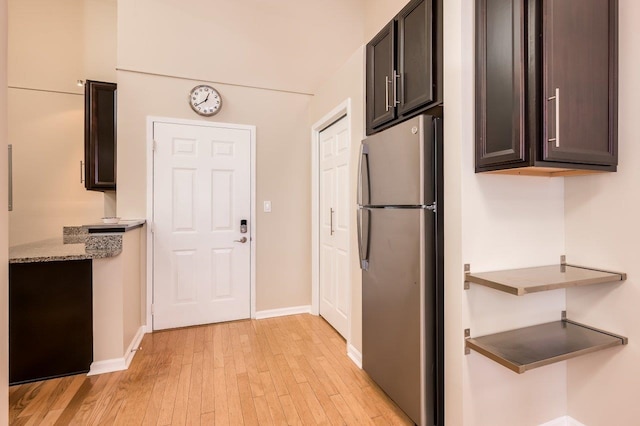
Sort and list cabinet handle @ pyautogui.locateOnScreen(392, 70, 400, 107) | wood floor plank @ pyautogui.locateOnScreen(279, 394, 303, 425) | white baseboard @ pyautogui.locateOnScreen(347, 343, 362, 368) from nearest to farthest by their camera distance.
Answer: wood floor plank @ pyautogui.locateOnScreen(279, 394, 303, 425)
cabinet handle @ pyautogui.locateOnScreen(392, 70, 400, 107)
white baseboard @ pyautogui.locateOnScreen(347, 343, 362, 368)

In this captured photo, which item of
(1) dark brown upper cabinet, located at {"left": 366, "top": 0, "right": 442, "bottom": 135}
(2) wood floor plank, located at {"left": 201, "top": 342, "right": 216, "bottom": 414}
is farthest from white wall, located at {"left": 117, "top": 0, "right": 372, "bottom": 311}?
(1) dark brown upper cabinet, located at {"left": 366, "top": 0, "right": 442, "bottom": 135}

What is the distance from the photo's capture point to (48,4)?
3.51 meters

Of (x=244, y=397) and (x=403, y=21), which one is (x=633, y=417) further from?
(x=403, y=21)

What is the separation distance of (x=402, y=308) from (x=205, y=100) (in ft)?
9.14

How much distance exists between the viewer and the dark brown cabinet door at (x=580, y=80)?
4.22 ft

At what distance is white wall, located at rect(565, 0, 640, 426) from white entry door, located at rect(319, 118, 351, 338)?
1542 millimetres

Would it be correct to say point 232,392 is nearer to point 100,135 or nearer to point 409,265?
point 409,265

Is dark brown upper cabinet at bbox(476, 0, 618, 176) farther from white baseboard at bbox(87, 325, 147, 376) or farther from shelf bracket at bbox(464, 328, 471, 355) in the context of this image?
white baseboard at bbox(87, 325, 147, 376)

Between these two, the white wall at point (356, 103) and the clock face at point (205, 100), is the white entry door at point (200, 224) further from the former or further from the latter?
the white wall at point (356, 103)

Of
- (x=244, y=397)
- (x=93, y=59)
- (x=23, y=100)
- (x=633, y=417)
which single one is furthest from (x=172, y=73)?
(x=633, y=417)

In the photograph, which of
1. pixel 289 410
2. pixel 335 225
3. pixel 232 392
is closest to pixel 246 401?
pixel 232 392

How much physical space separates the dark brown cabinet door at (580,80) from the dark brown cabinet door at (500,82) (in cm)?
9

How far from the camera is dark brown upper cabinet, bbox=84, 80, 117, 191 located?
124 inches

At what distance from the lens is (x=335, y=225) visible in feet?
10.2
